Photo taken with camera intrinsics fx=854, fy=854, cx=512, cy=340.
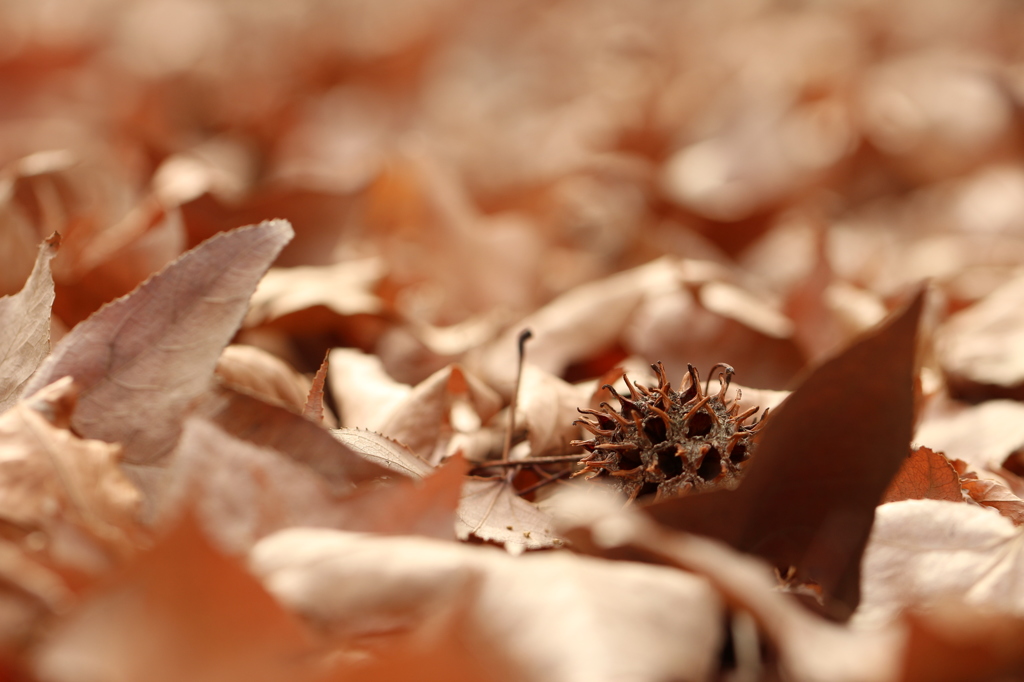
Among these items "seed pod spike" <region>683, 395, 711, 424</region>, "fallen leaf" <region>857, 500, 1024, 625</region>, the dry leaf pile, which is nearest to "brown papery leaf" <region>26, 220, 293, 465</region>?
the dry leaf pile

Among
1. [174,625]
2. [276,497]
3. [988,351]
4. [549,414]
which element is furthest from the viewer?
[988,351]

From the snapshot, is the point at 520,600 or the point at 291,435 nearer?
the point at 520,600

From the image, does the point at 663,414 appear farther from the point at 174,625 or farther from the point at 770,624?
the point at 174,625

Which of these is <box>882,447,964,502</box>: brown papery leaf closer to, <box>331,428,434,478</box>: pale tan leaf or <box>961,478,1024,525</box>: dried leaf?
<box>961,478,1024,525</box>: dried leaf

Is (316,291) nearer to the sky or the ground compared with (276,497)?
nearer to the ground

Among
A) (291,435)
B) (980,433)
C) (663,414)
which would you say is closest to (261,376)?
(291,435)


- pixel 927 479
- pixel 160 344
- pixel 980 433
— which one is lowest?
pixel 980 433

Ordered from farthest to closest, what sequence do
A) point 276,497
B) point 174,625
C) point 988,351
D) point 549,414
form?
1. point 988,351
2. point 549,414
3. point 276,497
4. point 174,625
